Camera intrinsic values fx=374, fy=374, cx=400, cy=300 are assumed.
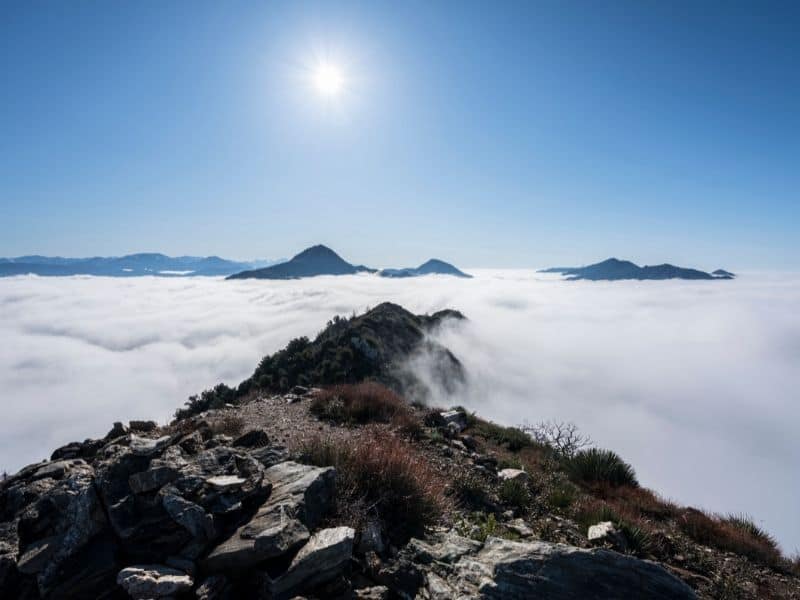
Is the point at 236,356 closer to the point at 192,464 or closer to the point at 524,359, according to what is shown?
the point at 524,359

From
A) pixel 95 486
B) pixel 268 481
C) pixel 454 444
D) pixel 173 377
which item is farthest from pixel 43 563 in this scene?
pixel 173 377

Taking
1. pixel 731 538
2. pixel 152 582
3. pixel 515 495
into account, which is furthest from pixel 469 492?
pixel 152 582

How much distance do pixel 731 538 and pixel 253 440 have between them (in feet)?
29.8

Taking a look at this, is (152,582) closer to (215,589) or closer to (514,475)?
(215,589)

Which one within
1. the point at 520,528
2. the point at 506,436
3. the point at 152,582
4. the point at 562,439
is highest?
the point at 152,582

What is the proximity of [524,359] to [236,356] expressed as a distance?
7608cm

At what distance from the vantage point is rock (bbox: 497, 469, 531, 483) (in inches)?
308

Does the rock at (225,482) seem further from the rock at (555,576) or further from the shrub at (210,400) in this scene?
the shrub at (210,400)

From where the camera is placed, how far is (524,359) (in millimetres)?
101125

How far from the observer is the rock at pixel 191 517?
373cm

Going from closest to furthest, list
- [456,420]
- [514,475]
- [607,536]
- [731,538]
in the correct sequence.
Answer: [607,536] < [731,538] < [514,475] < [456,420]

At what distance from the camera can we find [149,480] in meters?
4.14

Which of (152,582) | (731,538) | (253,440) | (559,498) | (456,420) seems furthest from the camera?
(456,420)

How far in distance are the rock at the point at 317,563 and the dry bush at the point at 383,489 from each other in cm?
64
